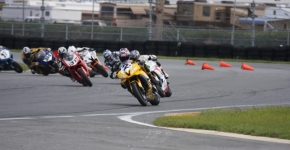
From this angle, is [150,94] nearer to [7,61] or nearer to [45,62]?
[45,62]

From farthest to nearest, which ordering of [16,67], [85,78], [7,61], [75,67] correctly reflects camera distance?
[16,67] < [7,61] < [75,67] < [85,78]

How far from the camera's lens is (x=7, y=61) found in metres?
22.2

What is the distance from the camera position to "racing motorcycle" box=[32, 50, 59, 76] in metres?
21.1

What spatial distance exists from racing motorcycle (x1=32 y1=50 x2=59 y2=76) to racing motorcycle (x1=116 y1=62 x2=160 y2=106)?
8401mm

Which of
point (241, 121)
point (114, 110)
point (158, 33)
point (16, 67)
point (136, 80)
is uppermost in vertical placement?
point (136, 80)

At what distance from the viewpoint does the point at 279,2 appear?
37812 millimetres

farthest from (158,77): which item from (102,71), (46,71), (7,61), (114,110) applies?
(7,61)

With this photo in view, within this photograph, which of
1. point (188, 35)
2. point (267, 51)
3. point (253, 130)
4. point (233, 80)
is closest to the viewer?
point (253, 130)

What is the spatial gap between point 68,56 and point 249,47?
16937 mm

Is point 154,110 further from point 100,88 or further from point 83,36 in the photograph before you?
point 83,36

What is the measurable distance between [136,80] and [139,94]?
0.28 meters

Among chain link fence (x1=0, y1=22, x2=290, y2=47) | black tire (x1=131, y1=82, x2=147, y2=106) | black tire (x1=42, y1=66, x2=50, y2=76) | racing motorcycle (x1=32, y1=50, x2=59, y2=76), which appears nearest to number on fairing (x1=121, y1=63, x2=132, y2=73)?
black tire (x1=131, y1=82, x2=147, y2=106)

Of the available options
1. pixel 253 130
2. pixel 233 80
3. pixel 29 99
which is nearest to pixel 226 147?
pixel 253 130

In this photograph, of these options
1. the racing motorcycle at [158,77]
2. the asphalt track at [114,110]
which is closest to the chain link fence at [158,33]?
the asphalt track at [114,110]
